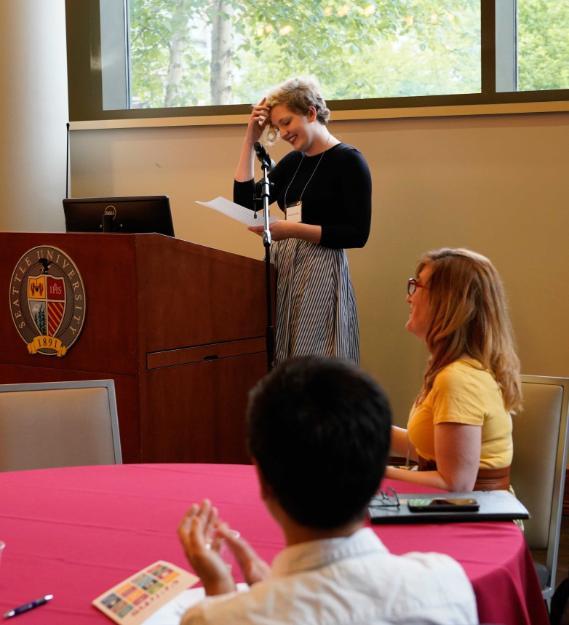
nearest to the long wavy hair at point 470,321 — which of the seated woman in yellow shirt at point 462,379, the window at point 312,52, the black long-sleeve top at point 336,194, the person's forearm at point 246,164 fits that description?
the seated woman in yellow shirt at point 462,379

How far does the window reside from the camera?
13.9 feet

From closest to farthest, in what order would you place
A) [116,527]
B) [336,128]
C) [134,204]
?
[116,527]
[134,204]
[336,128]

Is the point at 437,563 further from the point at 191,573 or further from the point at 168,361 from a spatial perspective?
the point at 168,361

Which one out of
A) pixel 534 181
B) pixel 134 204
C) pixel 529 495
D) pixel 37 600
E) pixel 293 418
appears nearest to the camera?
pixel 293 418

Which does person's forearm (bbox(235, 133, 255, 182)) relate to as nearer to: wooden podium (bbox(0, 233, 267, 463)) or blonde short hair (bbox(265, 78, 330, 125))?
blonde short hair (bbox(265, 78, 330, 125))

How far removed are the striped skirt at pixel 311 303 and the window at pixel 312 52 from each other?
1153 millimetres

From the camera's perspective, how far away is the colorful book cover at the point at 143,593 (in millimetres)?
1190

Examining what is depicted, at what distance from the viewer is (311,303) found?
3533 millimetres

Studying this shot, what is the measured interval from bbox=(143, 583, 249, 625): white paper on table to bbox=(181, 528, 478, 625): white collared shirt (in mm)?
223

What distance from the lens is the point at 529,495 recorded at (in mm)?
2107

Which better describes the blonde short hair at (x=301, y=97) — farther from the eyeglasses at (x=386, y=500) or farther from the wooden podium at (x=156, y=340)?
the eyeglasses at (x=386, y=500)

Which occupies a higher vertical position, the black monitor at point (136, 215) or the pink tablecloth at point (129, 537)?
the black monitor at point (136, 215)

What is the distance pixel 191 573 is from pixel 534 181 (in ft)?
10.5

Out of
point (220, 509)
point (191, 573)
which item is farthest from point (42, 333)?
point (191, 573)
